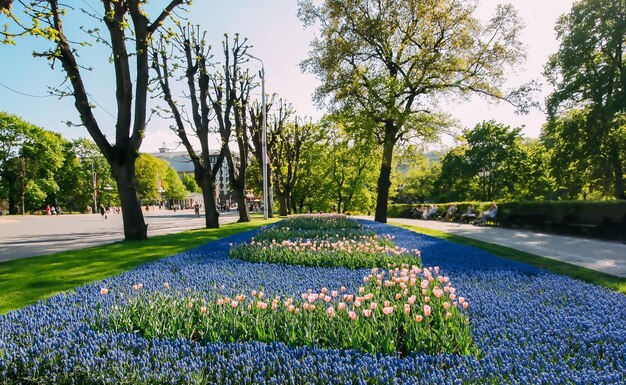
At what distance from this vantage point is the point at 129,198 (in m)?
13.6

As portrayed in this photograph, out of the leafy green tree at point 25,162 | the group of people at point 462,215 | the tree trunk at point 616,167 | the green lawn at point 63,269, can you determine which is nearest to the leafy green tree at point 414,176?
the group of people at point 462,215

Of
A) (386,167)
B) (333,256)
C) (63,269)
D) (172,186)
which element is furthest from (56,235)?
(172,186)

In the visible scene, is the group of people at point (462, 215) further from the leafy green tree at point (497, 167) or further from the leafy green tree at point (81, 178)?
the leafy green tree at point (81, 178)

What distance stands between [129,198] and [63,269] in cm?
558

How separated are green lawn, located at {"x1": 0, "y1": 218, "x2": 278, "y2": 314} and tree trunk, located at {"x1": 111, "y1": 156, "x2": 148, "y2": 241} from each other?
161cm

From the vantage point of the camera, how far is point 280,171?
41625 millimetres

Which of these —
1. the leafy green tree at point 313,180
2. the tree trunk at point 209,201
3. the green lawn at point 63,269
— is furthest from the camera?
the leafy green tree at point 313,180

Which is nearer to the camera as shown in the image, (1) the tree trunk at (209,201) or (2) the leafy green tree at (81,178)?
(1) the tree trunk at (209,201)

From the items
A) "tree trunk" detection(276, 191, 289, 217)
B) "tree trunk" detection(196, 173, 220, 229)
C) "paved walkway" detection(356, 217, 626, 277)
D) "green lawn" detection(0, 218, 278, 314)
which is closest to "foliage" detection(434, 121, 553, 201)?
"tree trunk" detection(276, 191, 289, 217)

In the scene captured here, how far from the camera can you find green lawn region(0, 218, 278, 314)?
617cm

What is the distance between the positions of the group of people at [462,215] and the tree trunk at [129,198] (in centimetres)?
1729

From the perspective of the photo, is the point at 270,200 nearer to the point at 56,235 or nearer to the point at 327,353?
the point at 56,235

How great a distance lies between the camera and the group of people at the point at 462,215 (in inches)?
841

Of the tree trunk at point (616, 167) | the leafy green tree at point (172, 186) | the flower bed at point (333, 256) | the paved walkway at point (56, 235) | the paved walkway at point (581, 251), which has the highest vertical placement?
the leafy green tree at point (172, 186)
